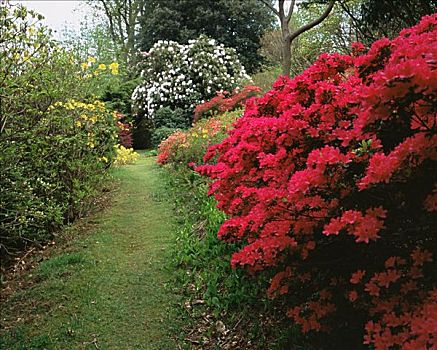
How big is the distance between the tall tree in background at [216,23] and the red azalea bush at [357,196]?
20089mm

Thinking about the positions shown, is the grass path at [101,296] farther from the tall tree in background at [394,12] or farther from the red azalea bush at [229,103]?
the red azalea bush at [229,103]

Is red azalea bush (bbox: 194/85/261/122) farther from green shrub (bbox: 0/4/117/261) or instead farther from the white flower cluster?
green shrub (bbox: 0/4/117/261)

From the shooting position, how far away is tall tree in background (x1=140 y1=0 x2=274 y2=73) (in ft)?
73.6

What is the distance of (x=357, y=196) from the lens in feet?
8.12

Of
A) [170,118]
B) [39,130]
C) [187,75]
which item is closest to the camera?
[39,130]

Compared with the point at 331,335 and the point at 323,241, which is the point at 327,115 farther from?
the point at 331,335

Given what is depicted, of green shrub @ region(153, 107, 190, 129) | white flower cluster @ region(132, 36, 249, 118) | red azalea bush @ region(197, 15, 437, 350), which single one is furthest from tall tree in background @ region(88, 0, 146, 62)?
red azalea bush @ region(197, 15, 437, 350)

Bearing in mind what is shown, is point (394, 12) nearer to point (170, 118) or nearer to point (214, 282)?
point (214, 282)

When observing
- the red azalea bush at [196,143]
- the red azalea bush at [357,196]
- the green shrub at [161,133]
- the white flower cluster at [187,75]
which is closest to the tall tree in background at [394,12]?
the red azalea bush at [196,143]

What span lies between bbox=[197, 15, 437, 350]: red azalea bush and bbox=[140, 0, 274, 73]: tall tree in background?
20.1 meters

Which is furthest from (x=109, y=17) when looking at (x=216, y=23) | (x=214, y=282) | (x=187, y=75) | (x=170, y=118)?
(x=214, y=282)

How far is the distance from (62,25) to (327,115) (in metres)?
15.5

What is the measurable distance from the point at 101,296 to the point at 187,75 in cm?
1477

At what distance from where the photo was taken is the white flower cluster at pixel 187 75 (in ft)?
60.2
